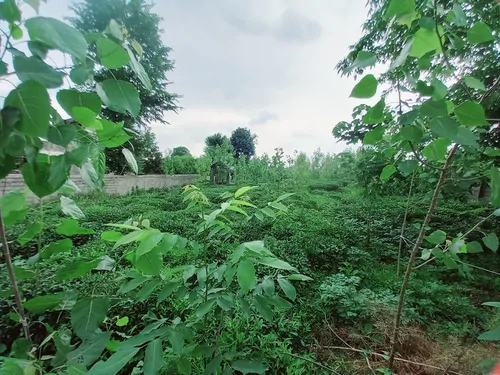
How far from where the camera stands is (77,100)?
330mm

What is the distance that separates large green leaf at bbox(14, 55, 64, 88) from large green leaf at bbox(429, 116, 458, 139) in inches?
23.7

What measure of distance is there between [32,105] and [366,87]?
53 centimetres

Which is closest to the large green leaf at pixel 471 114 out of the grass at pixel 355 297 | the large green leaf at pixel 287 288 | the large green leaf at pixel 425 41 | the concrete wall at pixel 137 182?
the large green leaf at pixel 425 41

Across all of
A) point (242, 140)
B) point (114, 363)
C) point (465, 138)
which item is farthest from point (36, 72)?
point (242, 140)

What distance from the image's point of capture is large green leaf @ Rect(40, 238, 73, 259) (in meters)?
0.45

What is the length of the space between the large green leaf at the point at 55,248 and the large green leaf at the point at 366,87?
2.03ft

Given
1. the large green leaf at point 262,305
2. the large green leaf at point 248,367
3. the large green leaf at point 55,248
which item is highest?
the large green leaf at point 55,248

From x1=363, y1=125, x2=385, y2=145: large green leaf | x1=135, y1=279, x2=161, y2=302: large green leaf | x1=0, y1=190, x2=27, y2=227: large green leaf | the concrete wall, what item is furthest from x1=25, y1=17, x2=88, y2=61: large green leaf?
the concrete wall

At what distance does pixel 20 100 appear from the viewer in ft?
0.89

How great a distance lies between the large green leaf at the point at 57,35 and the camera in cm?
27

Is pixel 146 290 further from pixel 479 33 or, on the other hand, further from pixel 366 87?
pixel 479 33

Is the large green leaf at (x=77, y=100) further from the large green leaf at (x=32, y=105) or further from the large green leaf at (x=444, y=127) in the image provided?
the large green leaf at (x=444, y=127)

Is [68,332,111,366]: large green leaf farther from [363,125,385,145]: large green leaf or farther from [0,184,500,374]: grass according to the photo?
[363,125,385,145]: large green leaf

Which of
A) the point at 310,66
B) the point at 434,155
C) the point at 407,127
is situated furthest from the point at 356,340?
the point at 310,66
